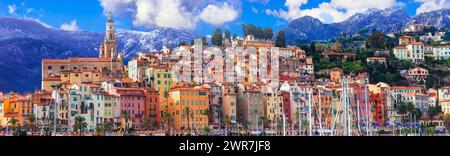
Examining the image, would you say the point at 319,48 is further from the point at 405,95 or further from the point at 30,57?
the point at 30,57

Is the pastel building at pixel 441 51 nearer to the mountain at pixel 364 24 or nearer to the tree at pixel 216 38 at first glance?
the mountain at pixel 364 24

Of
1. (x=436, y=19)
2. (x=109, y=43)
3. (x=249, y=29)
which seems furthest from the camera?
(x=436, y=19)

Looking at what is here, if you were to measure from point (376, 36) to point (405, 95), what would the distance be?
6.35m

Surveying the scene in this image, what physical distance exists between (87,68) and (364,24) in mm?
14523

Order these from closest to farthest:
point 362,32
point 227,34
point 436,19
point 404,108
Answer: point 404,108
point 227,34
point 362,32
point 436,19

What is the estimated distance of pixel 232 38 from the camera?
2339cm

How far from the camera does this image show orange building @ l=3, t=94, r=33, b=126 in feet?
51.8

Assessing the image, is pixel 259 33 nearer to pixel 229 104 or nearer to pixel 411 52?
pixel 411 52

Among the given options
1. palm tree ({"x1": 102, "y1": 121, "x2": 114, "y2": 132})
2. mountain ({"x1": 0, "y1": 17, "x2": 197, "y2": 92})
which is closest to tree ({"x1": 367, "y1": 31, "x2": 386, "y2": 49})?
mountain ({"x1": 0, "y1": 17, "x2": 197, "y2": 92})

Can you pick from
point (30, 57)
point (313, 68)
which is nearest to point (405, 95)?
point (313, 68)

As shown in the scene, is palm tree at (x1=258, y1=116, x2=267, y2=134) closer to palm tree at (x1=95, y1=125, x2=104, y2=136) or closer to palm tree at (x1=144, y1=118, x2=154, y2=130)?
palm tree at (x1=144, y1=118, x2=154, y2=130)

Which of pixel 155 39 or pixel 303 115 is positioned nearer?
pixel 303 115

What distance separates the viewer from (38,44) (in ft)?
65.4

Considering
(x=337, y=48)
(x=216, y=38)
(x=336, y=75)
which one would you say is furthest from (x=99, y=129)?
(x=337, y=48)
